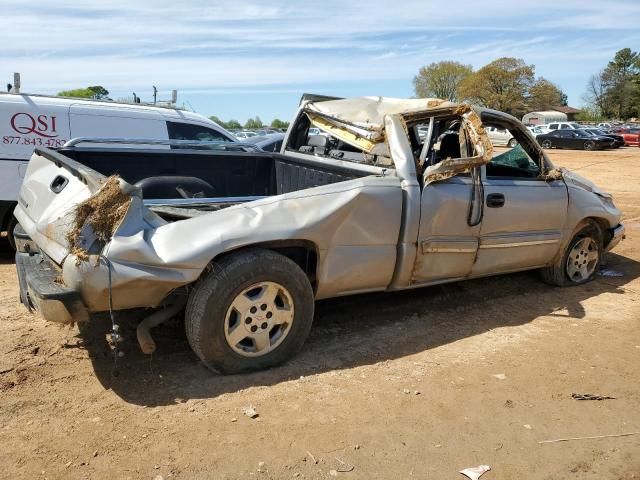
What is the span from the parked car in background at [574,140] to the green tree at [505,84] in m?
39.3

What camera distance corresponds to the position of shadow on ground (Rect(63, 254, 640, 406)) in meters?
3.68

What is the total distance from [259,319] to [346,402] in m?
0.74

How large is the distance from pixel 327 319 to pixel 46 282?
220 cm

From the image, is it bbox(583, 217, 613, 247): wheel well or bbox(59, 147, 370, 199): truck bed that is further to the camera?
bbox(583, 217, 613, 247): wheel well

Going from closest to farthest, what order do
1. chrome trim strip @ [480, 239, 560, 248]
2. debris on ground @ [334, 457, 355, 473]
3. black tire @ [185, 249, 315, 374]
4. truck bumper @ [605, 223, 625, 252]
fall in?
A: debris on ground @ [334, 457, 355, 473], black tire @ [185, 249, 315, 374], chrome trim strip @ [480, 239, 560, 248], truck bumper @ [605, 223, 625, 252]

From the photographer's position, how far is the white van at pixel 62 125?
6805 millimetres

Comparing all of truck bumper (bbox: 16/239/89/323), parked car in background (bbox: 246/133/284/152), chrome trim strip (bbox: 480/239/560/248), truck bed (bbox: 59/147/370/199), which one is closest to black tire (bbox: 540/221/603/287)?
chrome trim strip (bbox: 480/239/560/248)

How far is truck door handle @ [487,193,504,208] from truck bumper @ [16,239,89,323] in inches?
124

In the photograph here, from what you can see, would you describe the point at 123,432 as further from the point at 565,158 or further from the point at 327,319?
the point at 565,158

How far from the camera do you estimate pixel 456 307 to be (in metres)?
5.30

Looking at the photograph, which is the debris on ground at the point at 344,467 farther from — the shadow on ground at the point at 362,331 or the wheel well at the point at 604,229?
the wheel well at the point at 604,229

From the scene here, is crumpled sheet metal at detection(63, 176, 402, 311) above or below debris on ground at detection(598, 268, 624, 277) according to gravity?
above

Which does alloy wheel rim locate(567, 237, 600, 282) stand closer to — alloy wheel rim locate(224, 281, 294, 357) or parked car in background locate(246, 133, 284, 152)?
alloy wheel rim locate(224, 281, 294, 357)

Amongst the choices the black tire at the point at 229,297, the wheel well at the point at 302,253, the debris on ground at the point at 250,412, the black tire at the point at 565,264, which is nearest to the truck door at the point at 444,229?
the wheel well at the point at 302,253
